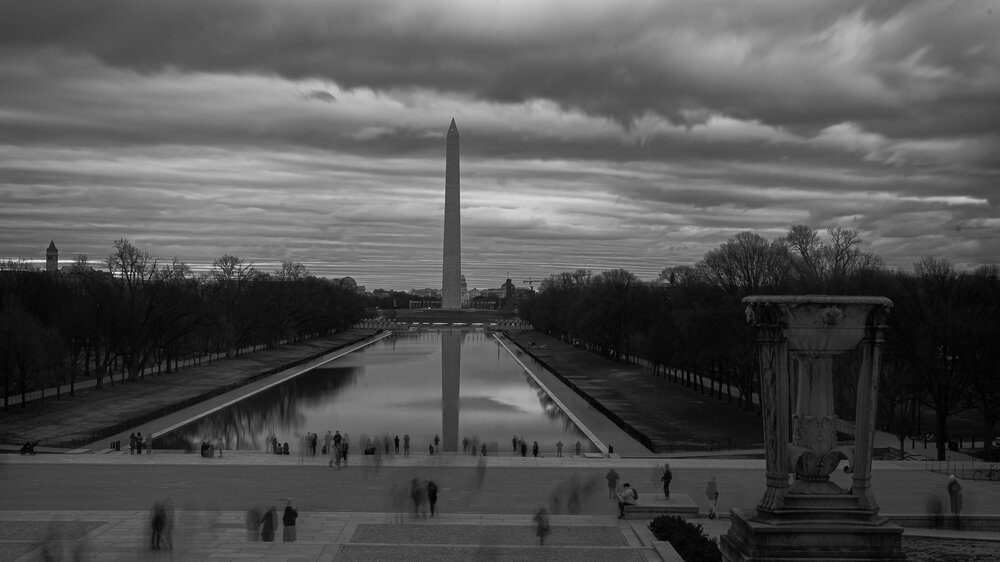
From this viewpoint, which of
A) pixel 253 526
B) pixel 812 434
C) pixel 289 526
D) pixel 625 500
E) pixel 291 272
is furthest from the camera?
pixel 291 272

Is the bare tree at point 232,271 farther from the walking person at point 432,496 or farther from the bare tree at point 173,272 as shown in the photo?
the walking person at point 432,496

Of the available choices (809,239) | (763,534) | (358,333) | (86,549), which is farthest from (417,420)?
(358,333)

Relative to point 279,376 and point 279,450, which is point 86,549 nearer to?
point 279,450

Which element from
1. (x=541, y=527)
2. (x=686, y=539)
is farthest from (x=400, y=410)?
(x=686, y=539)

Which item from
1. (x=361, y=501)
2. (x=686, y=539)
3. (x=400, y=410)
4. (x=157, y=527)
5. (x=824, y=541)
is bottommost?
(x=400, y=410)

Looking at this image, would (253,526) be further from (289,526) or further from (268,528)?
(289,526)

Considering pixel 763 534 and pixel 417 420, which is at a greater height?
pixel 763 534
